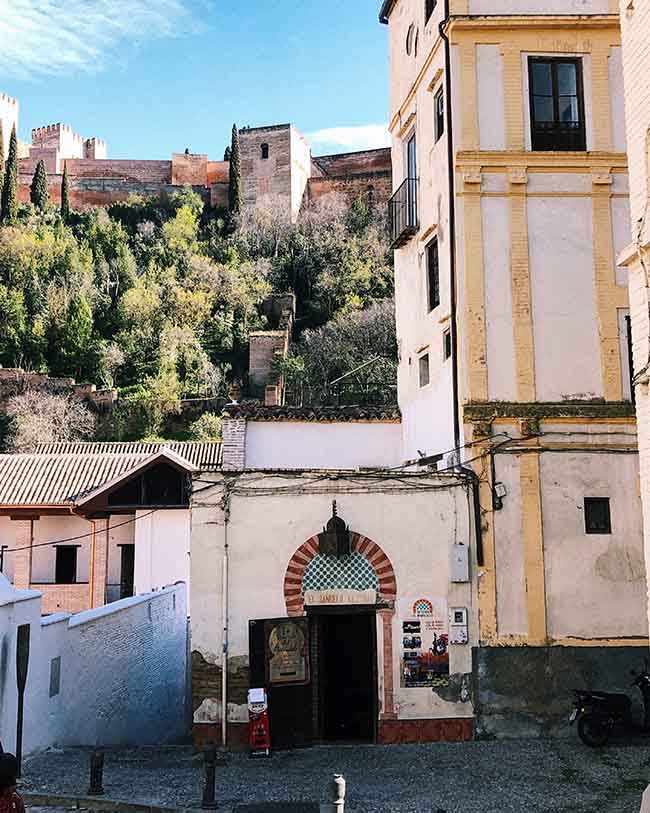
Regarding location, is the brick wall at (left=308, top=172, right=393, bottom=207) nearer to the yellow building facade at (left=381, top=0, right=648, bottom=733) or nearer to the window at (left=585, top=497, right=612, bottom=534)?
the yellow building facade at (left=381, top=0, right=648, bottom=733)

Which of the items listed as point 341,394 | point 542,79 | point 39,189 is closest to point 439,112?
point 542,79

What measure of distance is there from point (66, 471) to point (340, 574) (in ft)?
62.1

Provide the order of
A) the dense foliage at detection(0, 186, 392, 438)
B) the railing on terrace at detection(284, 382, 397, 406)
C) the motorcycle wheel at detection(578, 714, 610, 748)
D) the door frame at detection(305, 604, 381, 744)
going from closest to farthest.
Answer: the motorcycle wheel at detection(578, 714, 610, 748) → the door frame at detection(305, 604, 381, 744) → the railing on terrace at detection(284, 382, 397, 406) → the dense foliage at detection(0, 186, 392, 438)

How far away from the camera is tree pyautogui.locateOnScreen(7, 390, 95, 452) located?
49.4 meters

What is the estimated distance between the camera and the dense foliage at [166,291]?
55750mm

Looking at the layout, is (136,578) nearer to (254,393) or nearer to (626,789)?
(626,789)

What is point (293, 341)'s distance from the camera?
58625 mm

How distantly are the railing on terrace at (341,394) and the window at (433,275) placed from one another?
16619 mm

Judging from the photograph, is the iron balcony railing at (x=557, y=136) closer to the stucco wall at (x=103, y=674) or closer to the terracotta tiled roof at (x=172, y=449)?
the stucco wall at (x=103, y=674)

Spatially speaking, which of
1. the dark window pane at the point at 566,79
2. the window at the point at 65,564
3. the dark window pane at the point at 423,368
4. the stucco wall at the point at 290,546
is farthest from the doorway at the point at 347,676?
the window at the point at 65,564

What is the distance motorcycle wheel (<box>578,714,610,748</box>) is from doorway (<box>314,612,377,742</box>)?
2788 millimetres

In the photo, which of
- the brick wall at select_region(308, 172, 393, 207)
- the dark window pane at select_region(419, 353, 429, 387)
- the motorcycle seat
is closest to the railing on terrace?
the dark window pane at select_region(419, 353, 429, 387)

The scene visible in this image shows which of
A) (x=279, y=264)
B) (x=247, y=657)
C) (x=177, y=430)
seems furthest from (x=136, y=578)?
(x=279, y=264)

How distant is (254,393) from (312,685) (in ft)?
134
